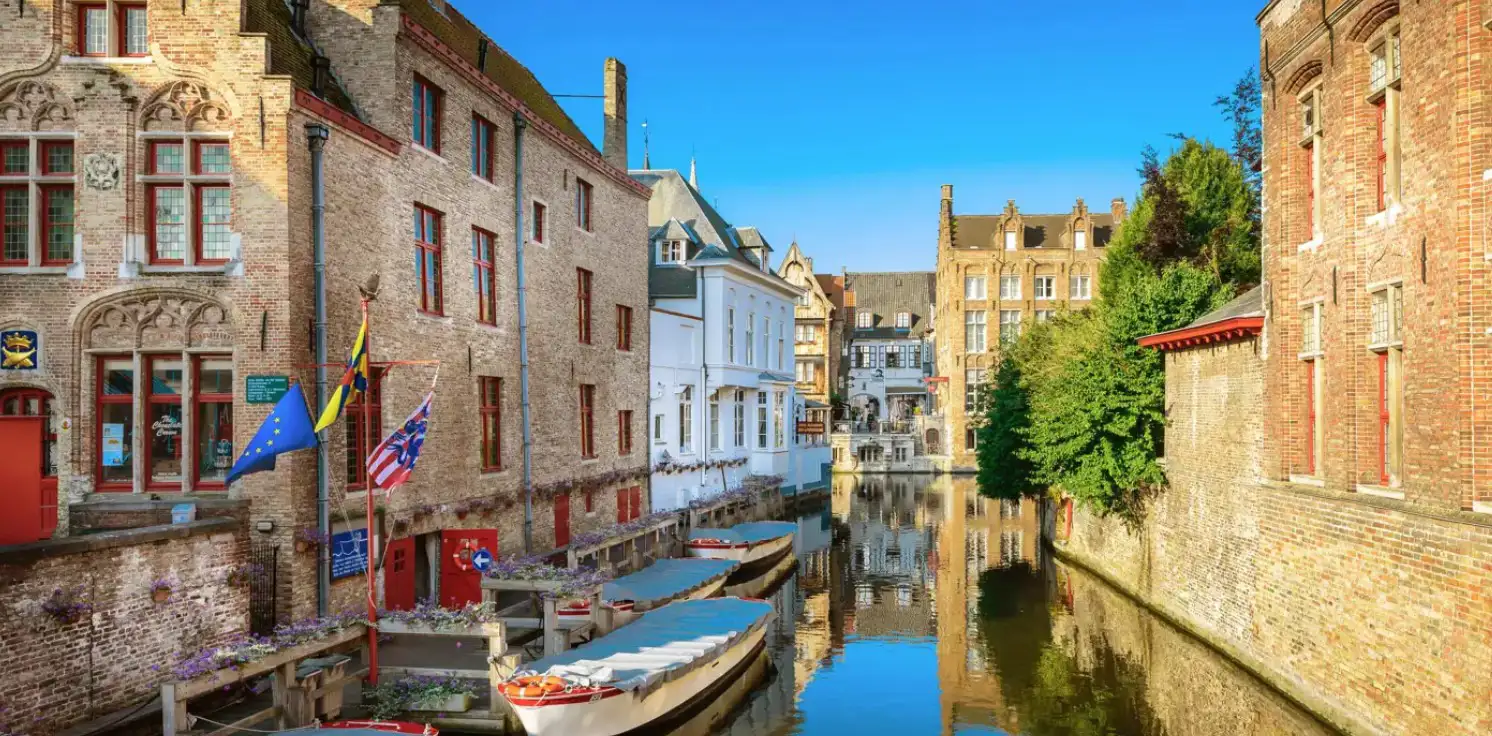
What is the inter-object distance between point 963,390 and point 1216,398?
52.5m

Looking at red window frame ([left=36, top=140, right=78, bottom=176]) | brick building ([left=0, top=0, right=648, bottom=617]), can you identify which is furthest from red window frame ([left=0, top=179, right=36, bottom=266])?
red window frame ([left=36, top=140, right=78, bottom=176])

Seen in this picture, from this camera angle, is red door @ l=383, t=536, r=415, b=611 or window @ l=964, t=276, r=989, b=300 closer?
red door @ l=383, t=536, r=415, b=611

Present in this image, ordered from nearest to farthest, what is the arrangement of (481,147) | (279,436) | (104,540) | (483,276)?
(104,540) → (279,436) → (481,147) → (483,276)

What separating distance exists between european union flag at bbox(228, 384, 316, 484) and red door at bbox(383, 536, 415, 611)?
178 inches

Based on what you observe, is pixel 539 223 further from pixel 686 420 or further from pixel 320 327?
pixel 686 420

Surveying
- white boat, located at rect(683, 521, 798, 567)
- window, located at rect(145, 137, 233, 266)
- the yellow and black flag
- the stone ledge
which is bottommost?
white boat, located at rect(683, 521, 798, 567)

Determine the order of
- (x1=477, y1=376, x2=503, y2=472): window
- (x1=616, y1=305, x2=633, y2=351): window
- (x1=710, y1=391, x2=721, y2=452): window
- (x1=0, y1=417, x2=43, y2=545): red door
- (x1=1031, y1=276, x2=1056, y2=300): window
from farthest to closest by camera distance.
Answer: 1. (x1=1031, y1=276, x2=1056, y2=300): window
2. (x1=710, y1=391, x2=721, y2=452): window
3. (x1=616, y1=305, x2=633, y2=351): window
4. (x1=477, y1=376, x2=503, y2=472): window
5. (x1=0, y1=417, x2=43, y2=545): red door

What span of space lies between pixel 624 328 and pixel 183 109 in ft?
53.6

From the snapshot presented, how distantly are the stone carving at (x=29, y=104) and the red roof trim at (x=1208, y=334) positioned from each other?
1807 cm

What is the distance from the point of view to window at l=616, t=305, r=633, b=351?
2952 cm

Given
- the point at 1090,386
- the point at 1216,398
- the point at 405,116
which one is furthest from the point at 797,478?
the point at 405,116

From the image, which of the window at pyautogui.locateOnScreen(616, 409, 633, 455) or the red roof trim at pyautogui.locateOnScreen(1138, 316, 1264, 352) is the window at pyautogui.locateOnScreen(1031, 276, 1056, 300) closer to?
the window at pyautogui.locateOnScreen(616, 409, 633, 455)

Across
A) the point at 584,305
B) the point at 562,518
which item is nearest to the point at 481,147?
the point at 584,305

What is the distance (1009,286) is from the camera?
71125mm
